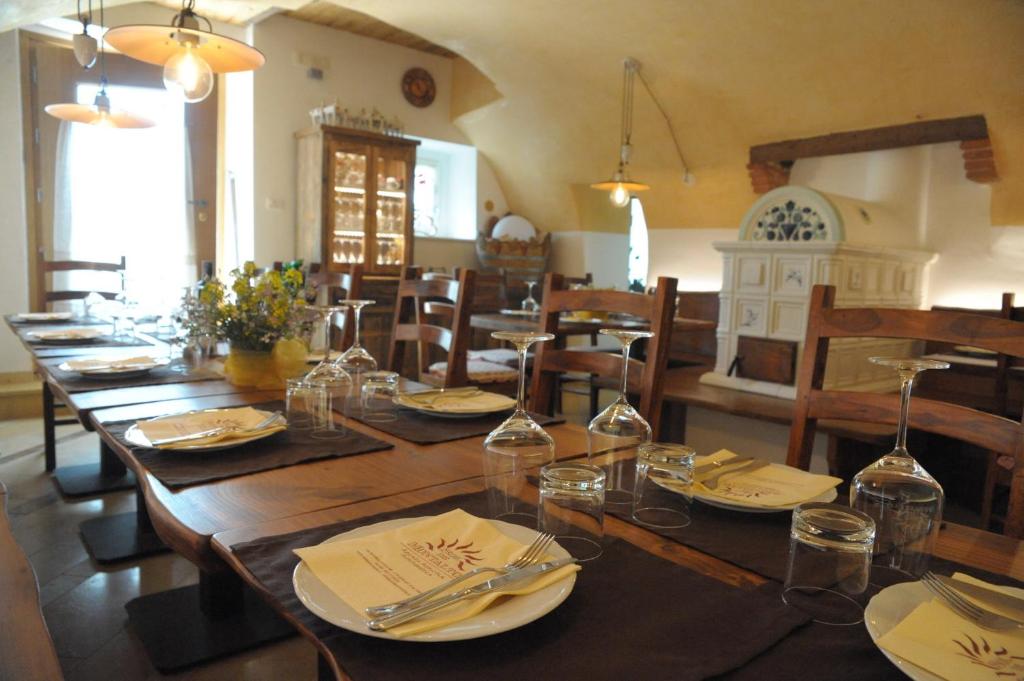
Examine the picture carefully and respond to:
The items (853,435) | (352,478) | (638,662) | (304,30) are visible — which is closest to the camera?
(638,662)

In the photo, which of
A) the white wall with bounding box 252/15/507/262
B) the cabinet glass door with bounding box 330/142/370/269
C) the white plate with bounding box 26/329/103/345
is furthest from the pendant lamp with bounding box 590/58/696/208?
the white plate with bounding box 26/329/103/345

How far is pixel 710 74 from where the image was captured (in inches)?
175

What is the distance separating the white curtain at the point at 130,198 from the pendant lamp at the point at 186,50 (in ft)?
9.48

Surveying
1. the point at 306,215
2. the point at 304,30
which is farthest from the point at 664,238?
the point at 304,30

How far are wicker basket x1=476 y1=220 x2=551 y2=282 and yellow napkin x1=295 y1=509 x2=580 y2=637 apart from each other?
5.90m

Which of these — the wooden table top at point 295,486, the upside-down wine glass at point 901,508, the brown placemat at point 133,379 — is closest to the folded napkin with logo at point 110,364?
the brown placemat at point 133,379

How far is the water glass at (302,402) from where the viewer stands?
1301 millimetres

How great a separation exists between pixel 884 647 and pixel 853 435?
2261 millimetres

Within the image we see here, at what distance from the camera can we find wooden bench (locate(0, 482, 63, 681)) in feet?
2.13

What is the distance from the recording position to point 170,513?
901 mm

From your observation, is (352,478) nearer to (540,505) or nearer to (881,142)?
(540,505)

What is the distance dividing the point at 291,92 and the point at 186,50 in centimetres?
376

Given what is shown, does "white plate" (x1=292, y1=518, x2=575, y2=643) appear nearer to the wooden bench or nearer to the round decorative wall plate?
the wooden bench

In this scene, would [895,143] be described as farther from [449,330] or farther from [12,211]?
[12,211]
